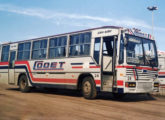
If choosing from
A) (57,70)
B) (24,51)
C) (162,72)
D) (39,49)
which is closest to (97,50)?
(57,70)

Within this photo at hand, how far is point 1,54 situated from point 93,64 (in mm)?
9451

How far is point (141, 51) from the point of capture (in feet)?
37.0

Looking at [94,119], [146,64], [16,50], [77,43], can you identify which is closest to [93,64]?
[77,43]

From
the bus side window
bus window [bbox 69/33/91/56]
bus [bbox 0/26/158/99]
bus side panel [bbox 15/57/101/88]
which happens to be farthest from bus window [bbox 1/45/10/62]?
the bus side window

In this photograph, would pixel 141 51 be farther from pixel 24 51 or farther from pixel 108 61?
pixel 24 51

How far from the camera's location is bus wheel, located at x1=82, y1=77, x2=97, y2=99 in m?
11.4

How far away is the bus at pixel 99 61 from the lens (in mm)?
10625

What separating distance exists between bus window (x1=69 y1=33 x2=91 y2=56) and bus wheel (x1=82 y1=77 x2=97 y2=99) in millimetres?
1346

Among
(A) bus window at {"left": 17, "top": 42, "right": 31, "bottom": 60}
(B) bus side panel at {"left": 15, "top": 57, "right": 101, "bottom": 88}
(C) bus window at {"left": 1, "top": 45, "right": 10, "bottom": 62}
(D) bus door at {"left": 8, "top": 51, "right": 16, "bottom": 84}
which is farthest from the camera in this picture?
(C) bus window at {"left": 1, "top": 45, "right": 10, "bottom": 62}

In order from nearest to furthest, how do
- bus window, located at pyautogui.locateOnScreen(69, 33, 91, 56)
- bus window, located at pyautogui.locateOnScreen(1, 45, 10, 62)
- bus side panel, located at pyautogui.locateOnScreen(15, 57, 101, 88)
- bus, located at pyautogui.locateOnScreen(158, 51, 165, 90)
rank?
bus side panel, located at pyautogui.locateOnScreen(15, 57, 101, 88) < bus window, located at pyautogui.locateOnScreen(69, 33, 91, 56) < bus, located at pyautogui.locateOnScreen(158, 51, 165, 90) < bus window, located at pyautogui.locateOnScreen(1, 45, 10, 62)

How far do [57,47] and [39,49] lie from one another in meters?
1.80

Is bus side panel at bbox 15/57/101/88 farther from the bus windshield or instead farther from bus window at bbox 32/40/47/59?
the bus windshield

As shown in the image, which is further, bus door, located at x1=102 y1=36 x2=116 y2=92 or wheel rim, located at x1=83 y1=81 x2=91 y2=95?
wheel rim, located at x1=83 y1=81 x2=91 y2=95

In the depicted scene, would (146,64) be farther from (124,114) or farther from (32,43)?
(32,43)
